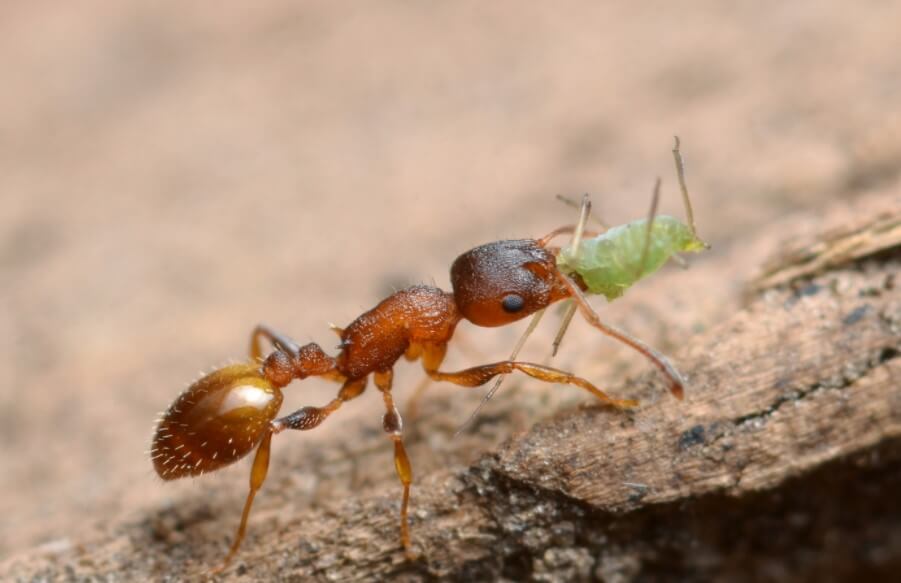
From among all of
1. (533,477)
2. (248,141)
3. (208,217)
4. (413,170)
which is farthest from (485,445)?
(248,141)

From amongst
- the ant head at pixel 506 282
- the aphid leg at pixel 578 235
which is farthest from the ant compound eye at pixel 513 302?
the aphid leg at pixel 578 235

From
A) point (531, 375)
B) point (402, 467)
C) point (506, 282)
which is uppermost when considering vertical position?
point (506, 282)

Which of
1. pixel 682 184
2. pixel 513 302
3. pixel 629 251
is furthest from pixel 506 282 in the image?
pixel 682 184

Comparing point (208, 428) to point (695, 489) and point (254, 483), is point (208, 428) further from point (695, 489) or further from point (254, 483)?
point (695, 489)

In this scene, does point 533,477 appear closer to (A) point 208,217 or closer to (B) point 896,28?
(A) point 208,217

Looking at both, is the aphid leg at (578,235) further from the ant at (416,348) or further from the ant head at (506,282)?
the ant head at (506,282)
